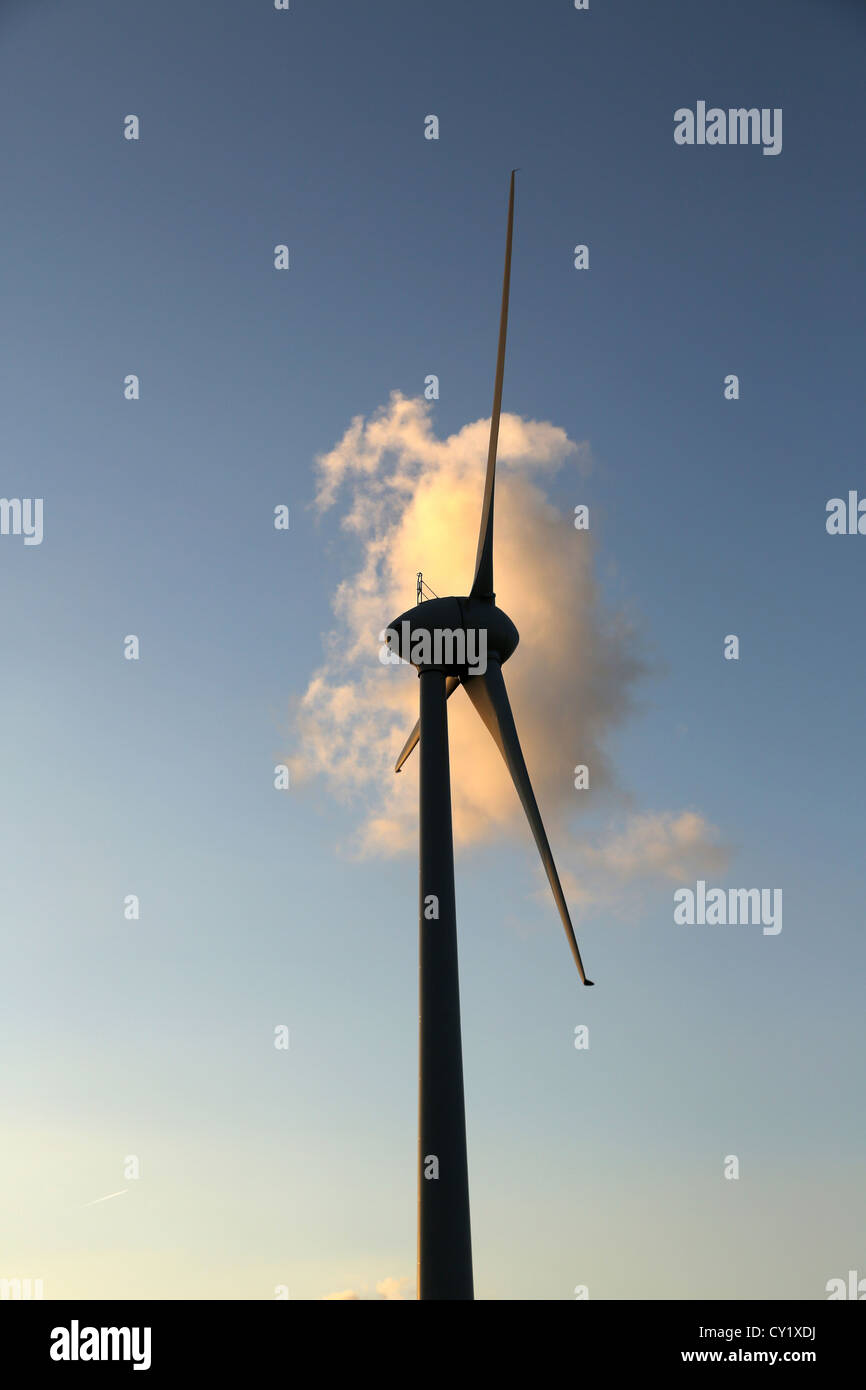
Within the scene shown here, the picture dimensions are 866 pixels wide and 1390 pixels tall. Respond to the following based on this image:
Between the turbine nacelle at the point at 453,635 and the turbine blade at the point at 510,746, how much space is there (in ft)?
1.67

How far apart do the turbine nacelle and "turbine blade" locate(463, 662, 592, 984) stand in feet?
1.67

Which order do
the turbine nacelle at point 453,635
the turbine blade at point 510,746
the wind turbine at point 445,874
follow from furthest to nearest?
the turbine nacelle at point 453,635
the turbine blade at point 510,746
the wind turbine at point 445,874

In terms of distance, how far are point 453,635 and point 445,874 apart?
8.14 metres

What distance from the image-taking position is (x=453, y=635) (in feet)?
114

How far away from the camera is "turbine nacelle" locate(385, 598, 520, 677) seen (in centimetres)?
3456

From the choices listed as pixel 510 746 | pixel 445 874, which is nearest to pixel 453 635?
pixel 510 746

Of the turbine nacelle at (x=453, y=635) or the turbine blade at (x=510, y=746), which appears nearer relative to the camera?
the turbine blade at (x=510, y=746)

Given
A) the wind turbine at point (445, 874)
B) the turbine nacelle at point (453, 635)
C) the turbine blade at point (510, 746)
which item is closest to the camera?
the wind turbine at point (445, 874)

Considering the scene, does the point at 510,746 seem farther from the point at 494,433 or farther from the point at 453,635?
the point at 494,433

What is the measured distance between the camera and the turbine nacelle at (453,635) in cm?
3456

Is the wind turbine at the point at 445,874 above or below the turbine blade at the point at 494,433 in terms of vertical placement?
below
